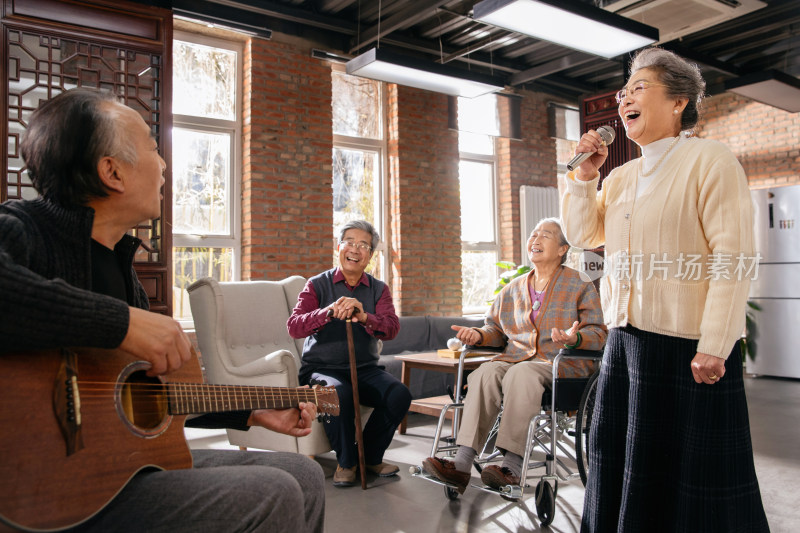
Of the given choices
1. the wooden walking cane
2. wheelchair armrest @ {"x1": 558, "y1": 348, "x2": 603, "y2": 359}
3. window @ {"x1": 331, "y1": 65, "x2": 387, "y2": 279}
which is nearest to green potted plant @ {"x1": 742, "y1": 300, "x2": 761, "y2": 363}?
window @ {"x1": 331, "y1": 65, "x2": 387, "y2": 279}

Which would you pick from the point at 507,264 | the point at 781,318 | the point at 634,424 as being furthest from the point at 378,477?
the point at 781,318

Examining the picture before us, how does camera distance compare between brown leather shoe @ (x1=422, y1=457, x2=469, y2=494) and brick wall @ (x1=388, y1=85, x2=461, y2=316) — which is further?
brick wall @ (x1=388, y1=85, x2=461, y2=316)

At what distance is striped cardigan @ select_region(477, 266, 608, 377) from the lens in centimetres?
308

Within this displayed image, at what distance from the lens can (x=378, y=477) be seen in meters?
3.46

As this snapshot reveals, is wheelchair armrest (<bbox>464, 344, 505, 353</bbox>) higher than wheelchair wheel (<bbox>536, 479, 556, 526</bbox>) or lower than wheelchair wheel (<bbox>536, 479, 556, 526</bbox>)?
higher

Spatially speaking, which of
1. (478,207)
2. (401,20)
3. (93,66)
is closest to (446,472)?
(93,66)

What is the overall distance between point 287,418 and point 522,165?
697cm

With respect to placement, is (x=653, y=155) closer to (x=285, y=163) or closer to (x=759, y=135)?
(x=285, y=163)

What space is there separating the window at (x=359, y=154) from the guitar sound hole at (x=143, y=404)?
5583 millimetres

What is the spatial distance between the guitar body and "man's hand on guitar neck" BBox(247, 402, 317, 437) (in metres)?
0.40

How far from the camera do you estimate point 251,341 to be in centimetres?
389

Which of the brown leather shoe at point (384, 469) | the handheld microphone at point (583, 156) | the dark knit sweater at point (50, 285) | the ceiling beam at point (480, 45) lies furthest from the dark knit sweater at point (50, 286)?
the ceiling beam at point (480, 45)

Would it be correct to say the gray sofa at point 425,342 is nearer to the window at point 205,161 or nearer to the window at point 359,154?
the window at point 359,154

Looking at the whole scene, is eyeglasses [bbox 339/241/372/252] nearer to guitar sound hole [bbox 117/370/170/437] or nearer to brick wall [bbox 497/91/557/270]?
guitar sound hole [bbox 117/370/170/437]
